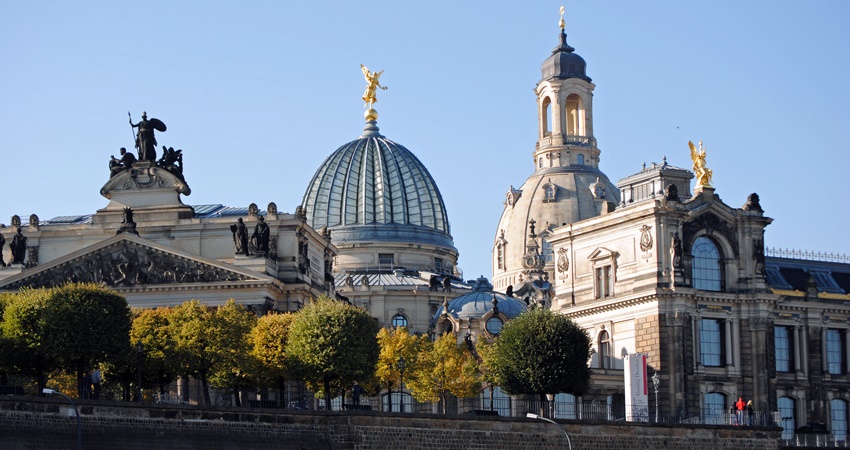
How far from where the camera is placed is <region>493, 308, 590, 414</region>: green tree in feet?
338

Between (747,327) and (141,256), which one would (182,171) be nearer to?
(141,256)

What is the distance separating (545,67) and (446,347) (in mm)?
80378

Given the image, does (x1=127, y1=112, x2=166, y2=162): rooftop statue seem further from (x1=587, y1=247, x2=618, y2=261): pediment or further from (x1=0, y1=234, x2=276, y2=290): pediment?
(x1=587, y1=247, x2=618, y2=261): pediment

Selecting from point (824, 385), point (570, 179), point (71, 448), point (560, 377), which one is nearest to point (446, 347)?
point (560, 377)

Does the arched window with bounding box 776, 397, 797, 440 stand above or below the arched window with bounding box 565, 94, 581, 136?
below

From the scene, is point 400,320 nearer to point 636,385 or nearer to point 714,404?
point 714,404

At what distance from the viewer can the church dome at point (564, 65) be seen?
190625 millimetres

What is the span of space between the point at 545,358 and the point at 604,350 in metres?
16.7

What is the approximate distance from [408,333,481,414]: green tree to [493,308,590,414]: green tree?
1056 cm

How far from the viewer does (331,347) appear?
97.9 metres

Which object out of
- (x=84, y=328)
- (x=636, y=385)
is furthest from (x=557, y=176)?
(x=84, y=328)

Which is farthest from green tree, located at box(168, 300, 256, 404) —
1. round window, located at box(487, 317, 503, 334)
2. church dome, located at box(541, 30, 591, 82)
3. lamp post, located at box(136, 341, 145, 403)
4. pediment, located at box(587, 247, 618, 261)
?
church dome, located at box(541, 30, 591, 82)

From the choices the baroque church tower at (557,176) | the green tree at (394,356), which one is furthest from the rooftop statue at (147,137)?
the baroque church tower at (557,176)

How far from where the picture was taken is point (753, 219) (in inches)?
4609
